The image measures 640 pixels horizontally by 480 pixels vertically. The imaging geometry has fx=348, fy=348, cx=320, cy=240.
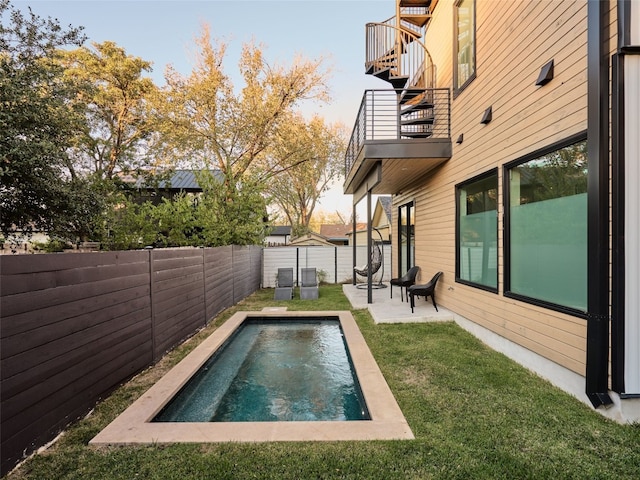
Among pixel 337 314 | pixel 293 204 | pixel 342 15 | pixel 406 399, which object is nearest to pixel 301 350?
pixel 337 314

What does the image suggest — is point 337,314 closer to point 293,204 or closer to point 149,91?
point 149,91

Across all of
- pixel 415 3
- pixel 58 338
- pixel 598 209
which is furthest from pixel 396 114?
pixel 58 338

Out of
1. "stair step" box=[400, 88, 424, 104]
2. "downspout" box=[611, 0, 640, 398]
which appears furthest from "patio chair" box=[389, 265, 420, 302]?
"downspout" box=[611, 0, 640, 398]

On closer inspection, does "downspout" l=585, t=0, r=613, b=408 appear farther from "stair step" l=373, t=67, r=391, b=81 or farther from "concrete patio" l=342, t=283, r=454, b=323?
"stair step" l=373, t=67, r=391, b=81

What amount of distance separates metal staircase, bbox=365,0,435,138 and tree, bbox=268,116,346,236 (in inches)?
210

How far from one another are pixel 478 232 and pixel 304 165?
15391 mm

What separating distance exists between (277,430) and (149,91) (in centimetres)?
1845

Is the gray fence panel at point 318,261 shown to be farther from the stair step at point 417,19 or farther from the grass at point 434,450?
the grass at point 434,450

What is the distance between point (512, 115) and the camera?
4230 millimetres

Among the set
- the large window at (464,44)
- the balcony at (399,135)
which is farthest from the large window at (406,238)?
the large window at (464,44)

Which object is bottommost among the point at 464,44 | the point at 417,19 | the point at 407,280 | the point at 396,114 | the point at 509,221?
the point at 407,280

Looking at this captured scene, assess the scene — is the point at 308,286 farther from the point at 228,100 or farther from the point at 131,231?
the point at 228,100

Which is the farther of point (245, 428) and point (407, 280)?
point (407, 280)

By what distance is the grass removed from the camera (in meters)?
2.08
